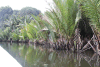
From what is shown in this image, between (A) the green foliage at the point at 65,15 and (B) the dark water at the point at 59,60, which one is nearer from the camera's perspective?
(B) the dark water at the point at 59,60

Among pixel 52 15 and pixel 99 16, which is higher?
pixel 52 15

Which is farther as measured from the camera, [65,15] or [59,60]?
[65,15]

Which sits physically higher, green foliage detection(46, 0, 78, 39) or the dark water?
green foliage detection(46, 0, 78, 39)

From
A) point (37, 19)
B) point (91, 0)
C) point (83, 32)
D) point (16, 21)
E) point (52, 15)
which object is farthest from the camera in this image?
point (16, 21)

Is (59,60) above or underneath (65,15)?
underneath

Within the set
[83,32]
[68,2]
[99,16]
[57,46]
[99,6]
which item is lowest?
[57,46]

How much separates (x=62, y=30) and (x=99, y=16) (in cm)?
152

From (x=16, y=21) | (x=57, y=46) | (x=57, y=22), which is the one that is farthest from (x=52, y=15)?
(x=16, y=21)

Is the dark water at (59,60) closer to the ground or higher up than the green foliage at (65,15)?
closer to the ground

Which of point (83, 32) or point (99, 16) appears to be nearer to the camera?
point (99, 16)

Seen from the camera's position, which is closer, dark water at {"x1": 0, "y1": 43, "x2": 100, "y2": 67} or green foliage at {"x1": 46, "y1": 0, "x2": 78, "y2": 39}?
dark water at {"x1": 0, "y1": 43, "x2": 100, "y2": 67}

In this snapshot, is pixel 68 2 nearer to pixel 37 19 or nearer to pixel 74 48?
pixel 74 48

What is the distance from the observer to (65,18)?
11.6ft

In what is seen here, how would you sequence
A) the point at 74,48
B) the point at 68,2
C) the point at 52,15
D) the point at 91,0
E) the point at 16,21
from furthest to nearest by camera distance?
the point at 16,21, the point at 52,15, the point at 68,2, the point at 74,48, the point at 91,0
